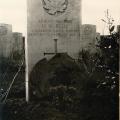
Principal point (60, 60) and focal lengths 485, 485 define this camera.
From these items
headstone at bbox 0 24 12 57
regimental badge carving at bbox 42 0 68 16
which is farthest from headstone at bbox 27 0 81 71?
headstone at bbox 0 24 12 57

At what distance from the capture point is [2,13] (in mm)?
3811

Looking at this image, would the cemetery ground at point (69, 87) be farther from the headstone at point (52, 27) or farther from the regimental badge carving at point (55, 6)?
the regimental badge carving at point (55, 6)

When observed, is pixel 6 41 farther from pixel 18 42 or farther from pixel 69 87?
pixel 69 87

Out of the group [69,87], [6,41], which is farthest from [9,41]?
[69,87]

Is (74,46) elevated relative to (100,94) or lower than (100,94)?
elevated

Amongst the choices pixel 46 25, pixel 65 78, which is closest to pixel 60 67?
pixel 65 78

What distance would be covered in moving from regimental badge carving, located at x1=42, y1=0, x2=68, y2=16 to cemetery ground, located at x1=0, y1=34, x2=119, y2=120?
1.12 feet

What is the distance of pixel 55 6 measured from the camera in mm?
3854

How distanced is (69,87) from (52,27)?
1.64 feet

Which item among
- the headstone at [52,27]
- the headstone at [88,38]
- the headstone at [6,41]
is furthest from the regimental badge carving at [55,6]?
the headstone at [6,41]

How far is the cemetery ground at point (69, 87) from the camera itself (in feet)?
12.7

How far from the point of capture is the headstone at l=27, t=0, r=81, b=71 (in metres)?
3.83

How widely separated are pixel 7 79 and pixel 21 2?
0.62m

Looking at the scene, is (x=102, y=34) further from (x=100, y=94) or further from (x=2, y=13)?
(x=2, y=13)
